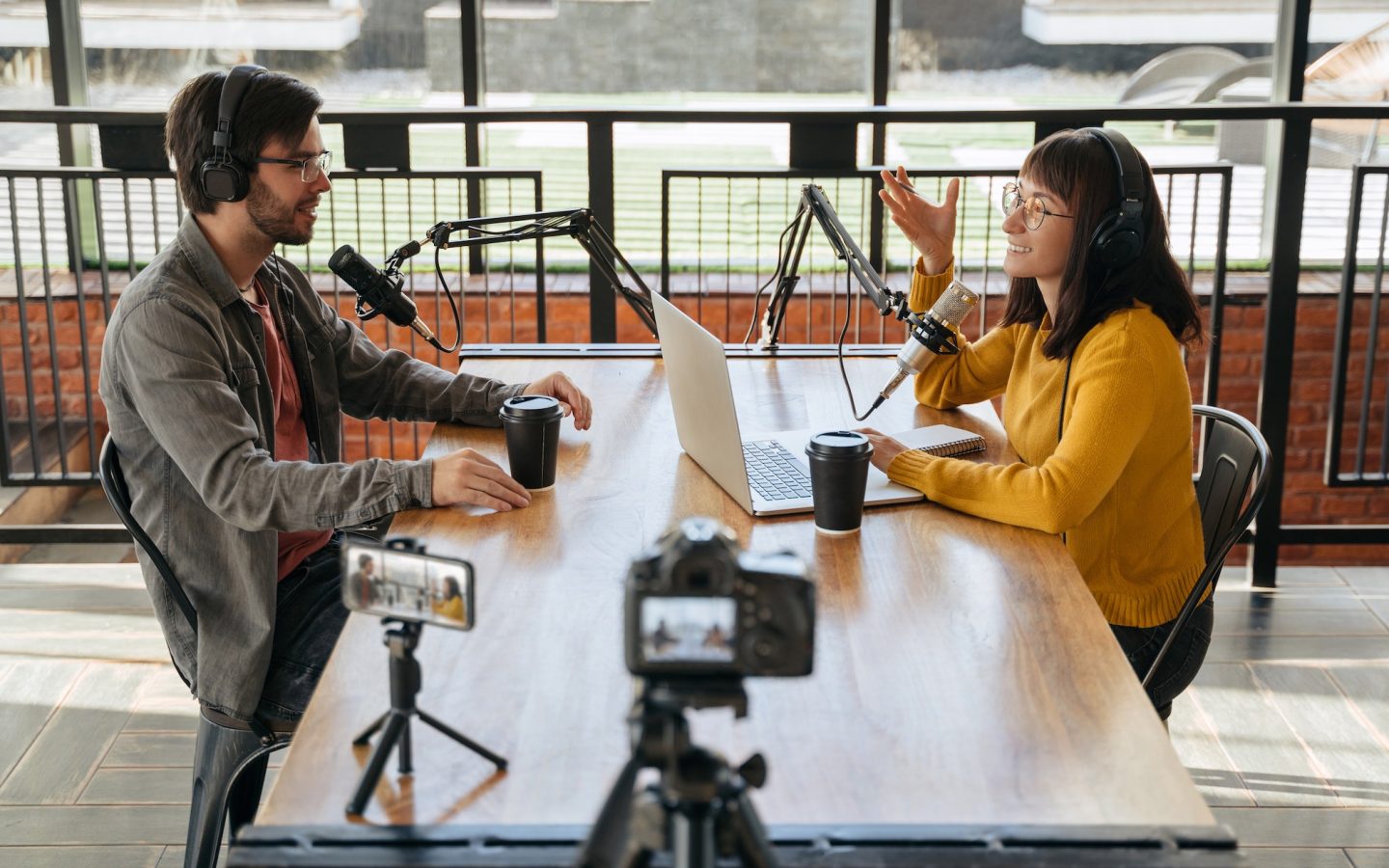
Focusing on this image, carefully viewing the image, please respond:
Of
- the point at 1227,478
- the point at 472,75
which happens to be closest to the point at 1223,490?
the point at 1227,478

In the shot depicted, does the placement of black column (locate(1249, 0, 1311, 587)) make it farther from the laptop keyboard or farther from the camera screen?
the camera screen

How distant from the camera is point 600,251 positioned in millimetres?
2318

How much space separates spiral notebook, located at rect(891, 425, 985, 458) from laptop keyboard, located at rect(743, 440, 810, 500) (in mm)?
177

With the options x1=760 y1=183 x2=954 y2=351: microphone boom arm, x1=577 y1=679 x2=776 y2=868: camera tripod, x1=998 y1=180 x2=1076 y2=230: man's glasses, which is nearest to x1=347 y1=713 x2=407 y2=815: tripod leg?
x1=577 y1=679 x2=776 y2=868: camera tripod

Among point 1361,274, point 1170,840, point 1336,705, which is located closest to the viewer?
point 1170,840

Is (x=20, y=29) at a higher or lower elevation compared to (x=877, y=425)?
higher

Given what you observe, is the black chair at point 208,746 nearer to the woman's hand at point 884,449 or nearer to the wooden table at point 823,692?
the wooden table at point 823,692

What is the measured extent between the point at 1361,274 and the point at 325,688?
13.7ft

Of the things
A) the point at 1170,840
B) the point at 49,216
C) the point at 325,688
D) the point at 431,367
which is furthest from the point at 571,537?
the point at 49,216

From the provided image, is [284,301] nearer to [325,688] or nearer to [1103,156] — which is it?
[325,688]

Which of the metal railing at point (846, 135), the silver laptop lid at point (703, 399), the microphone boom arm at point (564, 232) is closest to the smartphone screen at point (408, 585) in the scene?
the silver laptop lid at point (703, 399)

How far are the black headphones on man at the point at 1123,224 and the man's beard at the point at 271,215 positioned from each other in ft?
3.69

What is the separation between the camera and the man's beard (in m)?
1.98

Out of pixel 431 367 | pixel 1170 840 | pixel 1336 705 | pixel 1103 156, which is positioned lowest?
pixel 1336 705
